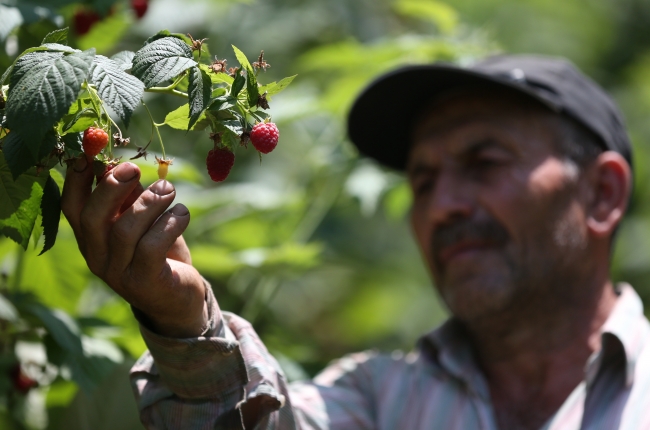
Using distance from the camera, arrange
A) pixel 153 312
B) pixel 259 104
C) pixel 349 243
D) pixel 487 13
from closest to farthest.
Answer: pixel 259 104
pixel 153 312
pixel 349 243
pixel 487 13

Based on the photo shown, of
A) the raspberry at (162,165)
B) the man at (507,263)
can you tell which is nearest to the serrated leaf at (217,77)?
the raspberry at (162,165)

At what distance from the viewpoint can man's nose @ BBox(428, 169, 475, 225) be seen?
5.76ft

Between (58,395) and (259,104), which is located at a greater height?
(259,104)

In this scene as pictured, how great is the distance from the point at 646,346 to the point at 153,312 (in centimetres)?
102

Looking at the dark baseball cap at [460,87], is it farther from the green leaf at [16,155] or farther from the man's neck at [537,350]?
the green leaf at [16,155]

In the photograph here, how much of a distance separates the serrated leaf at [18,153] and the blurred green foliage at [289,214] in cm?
57

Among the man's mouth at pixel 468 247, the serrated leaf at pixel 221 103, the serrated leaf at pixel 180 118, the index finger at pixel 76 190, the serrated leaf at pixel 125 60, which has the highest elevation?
the serrated leaf at pixel 125 60

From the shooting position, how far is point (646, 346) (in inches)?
64.4

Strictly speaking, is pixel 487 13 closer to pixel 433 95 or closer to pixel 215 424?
pixel 433 95

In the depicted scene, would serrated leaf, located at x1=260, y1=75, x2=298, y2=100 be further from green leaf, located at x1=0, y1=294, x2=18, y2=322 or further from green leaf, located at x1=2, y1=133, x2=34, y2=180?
green leaf, located at x1=0, y1=294, x2=18, y2=322

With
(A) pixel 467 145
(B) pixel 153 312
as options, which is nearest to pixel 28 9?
(B) pixel 153 312

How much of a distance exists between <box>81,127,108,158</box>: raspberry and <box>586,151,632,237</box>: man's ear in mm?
1270

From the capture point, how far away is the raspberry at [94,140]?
2.96 ft

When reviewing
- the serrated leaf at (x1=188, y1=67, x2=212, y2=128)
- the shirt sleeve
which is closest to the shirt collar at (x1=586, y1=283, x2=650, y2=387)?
the shirt sleeve
